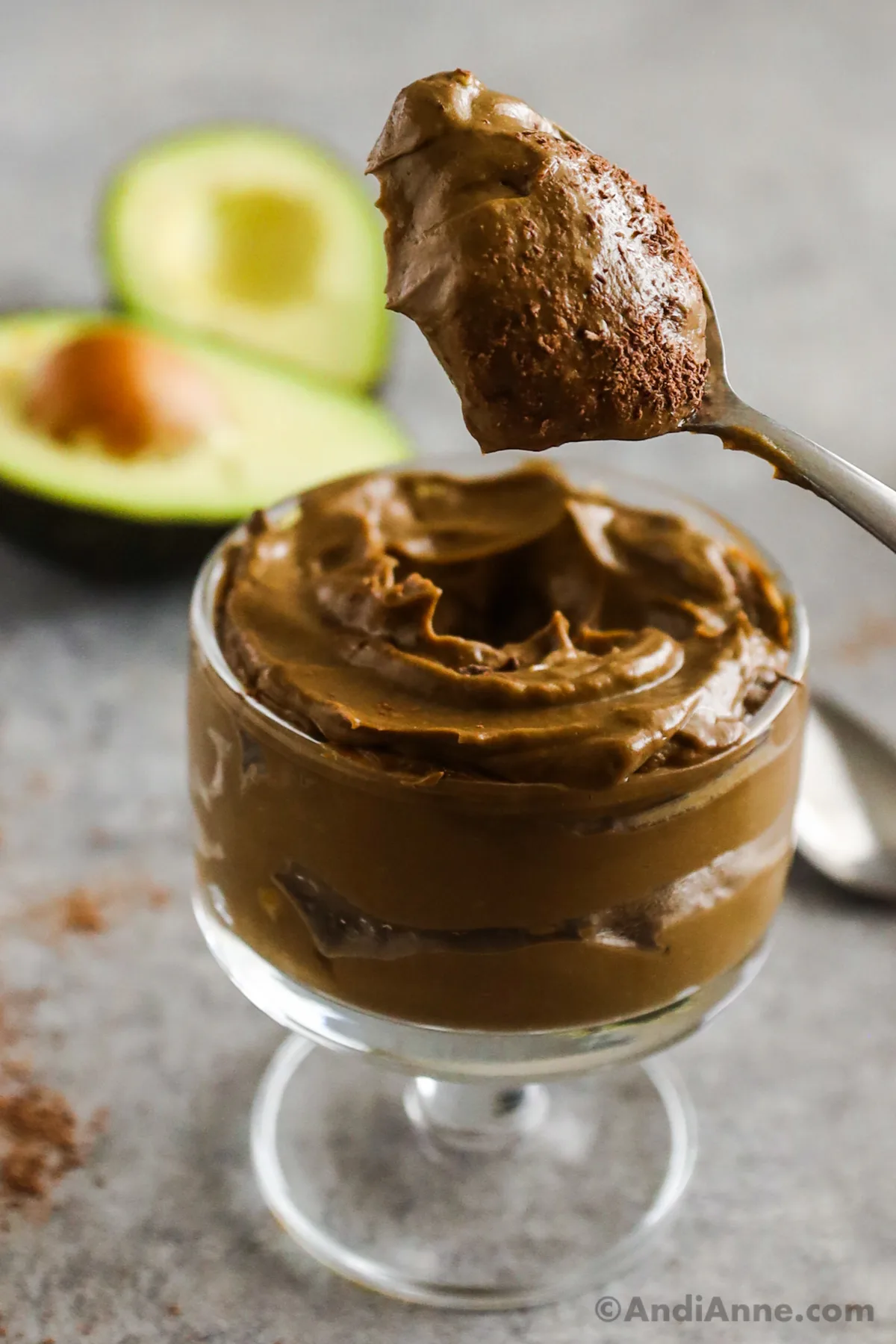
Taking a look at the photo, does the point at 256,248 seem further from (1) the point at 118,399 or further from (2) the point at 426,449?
(1) the point at 118,399

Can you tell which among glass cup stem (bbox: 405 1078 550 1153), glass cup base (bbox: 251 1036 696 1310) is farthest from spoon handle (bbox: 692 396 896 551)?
glass cup stem (bbox: 405 1078 550 1153)

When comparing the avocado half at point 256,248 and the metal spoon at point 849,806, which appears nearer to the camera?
the metal spoon at point 849,806

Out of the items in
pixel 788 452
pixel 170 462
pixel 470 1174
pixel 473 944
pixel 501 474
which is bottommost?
pixel 470 1174

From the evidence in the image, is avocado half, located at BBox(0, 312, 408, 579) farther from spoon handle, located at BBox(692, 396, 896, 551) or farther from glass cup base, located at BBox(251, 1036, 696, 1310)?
spoon handle, located at BBox(692, 396, 896, 551)

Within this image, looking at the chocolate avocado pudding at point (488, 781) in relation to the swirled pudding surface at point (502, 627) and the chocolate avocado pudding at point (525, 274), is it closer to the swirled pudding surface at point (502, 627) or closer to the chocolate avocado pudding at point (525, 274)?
the swirled pudding surface at point (502, 627)

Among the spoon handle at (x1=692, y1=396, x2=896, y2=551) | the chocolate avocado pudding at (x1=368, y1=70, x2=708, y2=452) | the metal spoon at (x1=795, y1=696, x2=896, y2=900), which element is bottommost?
the metal spoon at (x1=795, y1=696, x2=896, y2=900)

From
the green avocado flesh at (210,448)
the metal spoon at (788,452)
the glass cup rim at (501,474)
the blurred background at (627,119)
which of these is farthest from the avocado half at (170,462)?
the metal spoon at (788,452)

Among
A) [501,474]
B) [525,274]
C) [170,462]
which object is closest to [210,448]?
[170,462]
